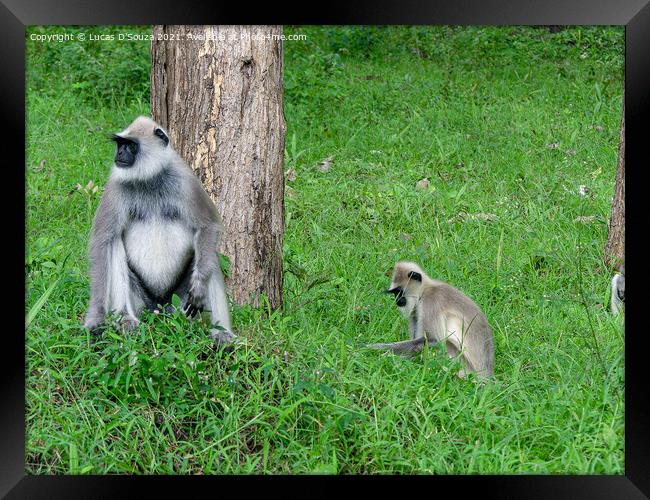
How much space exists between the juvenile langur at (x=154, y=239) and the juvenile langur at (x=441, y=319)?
1.27 meters

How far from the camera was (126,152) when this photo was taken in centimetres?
489

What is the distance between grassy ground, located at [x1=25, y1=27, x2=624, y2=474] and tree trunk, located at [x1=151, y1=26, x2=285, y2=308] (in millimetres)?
441

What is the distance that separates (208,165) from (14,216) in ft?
5.01

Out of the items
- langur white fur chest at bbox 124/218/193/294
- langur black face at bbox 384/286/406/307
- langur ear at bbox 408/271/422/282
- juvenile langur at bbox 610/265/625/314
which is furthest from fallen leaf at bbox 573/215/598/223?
langur white fur chest at bbox 124/218/193/294

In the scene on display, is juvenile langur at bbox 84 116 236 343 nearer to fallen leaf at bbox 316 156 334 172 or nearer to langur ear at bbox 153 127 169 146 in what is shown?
langur ear at bbox 153 127 169 146

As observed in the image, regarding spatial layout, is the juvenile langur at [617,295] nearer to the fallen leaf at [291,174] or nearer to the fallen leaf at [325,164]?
the fallen leaf at [291,174]

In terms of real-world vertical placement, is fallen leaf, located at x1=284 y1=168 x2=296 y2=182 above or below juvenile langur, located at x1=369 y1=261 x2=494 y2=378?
above

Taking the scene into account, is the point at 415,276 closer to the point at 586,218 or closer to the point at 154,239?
the point at 154,239

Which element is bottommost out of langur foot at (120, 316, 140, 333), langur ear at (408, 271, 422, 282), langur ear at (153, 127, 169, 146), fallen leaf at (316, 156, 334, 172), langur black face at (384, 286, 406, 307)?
langur foot at (120, 316, 140, 333)

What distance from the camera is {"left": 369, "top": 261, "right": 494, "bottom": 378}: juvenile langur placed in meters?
5.78

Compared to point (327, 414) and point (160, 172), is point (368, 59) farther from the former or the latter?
point (327, 414)
